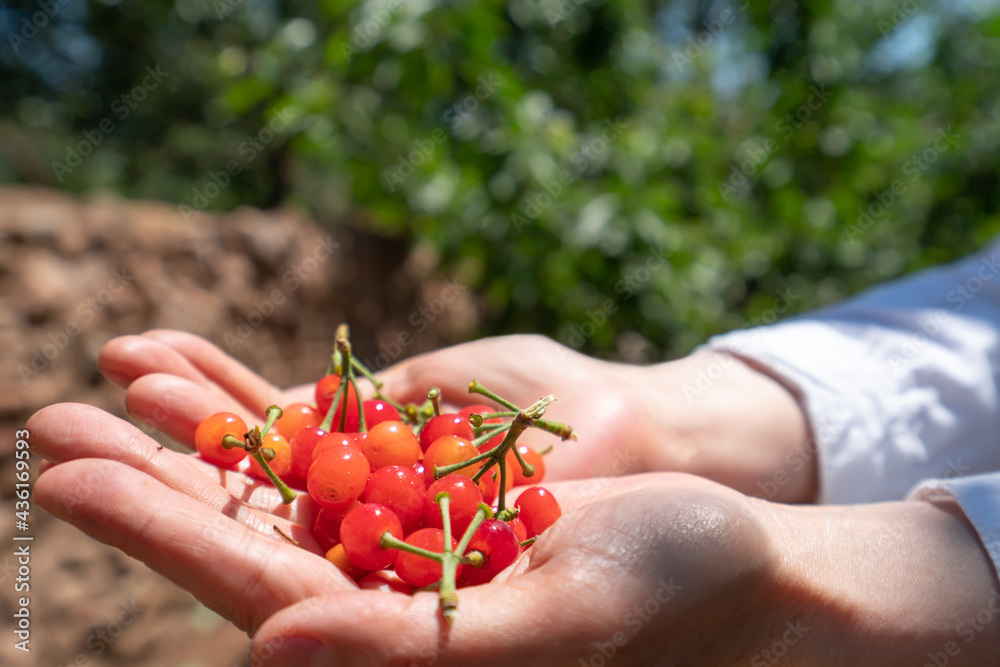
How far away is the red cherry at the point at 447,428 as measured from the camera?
1097 mm

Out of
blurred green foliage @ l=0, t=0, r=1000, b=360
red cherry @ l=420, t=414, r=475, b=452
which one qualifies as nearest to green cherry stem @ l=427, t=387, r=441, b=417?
red cherry @ l=420, t=414, r=475, b=452

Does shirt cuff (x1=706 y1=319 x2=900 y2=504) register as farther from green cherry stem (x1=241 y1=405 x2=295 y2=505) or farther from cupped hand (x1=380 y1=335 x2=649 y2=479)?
green cherry stem (x1=241 y1=405 x2=295 y2=505)

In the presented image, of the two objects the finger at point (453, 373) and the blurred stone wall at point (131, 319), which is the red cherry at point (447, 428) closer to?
the finger at point (453, 373)

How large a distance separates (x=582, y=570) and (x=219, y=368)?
89 cm

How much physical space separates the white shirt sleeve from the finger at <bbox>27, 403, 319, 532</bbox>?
45.2 inches

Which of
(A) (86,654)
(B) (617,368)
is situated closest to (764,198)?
(B) (617,368)

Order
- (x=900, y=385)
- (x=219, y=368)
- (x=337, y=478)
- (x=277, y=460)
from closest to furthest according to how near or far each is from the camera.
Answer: (x=337, y=478)
(x=277, y=460)
(x=219, y=368)
(x=900, y=385)

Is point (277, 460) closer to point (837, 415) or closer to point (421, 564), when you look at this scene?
point (421, 564)

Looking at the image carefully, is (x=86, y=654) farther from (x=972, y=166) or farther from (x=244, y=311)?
(x=972, y=166)

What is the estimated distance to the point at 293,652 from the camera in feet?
2.35

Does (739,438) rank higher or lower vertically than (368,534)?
lower

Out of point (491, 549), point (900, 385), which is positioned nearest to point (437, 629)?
point (491, 549)

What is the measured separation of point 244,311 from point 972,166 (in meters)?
3.39

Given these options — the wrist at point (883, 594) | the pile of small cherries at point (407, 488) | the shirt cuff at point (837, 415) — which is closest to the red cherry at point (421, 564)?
the pile of small cherries at point (407, 488)
